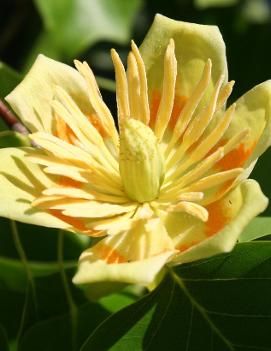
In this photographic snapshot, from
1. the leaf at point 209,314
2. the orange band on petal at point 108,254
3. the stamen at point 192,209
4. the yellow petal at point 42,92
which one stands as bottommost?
the leaf at point 209,314

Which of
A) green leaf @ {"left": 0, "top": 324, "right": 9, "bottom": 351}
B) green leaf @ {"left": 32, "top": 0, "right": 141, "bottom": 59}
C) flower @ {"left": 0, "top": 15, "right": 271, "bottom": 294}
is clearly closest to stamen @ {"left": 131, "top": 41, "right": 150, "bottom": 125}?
flower @ {"left": 0, "top": 15, "right": 271, "bottom": 294}

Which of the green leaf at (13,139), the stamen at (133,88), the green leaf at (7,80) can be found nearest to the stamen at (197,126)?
the stamen at (133,88)

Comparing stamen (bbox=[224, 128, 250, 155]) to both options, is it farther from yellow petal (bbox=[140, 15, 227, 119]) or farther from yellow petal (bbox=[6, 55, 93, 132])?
yellow petal (bbox=[6, 55, 93, 132])

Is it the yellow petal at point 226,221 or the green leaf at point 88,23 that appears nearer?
the yellow petal at point 226,221

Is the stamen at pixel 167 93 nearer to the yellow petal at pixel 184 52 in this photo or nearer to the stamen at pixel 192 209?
the yellow petal at pixel 184 52

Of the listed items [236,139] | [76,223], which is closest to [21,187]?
[76,223]

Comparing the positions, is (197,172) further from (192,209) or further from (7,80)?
(7,80)

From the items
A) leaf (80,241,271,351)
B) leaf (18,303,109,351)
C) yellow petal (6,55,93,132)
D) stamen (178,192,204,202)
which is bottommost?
leaf (18,303,109,351)
